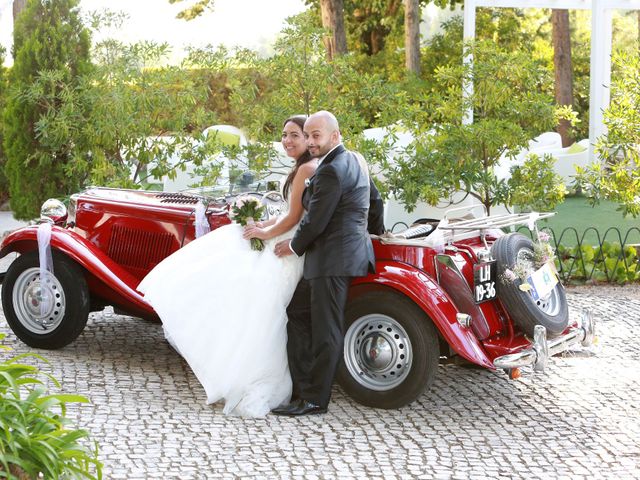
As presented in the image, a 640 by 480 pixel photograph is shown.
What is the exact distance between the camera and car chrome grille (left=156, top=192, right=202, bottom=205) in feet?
23.5

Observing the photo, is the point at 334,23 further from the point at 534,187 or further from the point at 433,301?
the point at 433,301

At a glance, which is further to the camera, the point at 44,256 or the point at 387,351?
the point at 44,256

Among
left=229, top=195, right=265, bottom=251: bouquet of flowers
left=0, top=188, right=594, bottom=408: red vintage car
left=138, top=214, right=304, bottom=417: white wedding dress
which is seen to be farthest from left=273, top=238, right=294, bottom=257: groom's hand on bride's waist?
left=0, top=188, right=594, bottom=408: red vintage car

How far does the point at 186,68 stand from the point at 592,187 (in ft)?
13.2

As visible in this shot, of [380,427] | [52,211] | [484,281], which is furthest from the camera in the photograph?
[52,211]

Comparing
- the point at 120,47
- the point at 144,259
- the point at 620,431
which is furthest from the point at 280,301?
the point at 120,47

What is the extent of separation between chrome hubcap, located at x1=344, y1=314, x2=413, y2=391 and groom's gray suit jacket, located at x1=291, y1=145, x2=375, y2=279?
0.32 m

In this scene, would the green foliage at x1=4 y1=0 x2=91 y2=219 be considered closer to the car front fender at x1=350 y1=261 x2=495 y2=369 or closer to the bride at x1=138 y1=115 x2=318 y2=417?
the bride at x1=138 y1=115 x2=318 y2=417

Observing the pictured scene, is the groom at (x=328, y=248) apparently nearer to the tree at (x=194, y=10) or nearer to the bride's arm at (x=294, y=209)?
the bride's arm at (x=294, y=209)

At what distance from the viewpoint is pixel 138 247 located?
7109mm

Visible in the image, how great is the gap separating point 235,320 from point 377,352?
821 millimetres

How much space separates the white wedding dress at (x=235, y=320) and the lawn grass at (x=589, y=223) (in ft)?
21.7

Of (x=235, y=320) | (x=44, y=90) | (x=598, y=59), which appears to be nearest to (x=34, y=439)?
(x=235, y=320)

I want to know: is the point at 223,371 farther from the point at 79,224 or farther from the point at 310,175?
the point at 79,224
